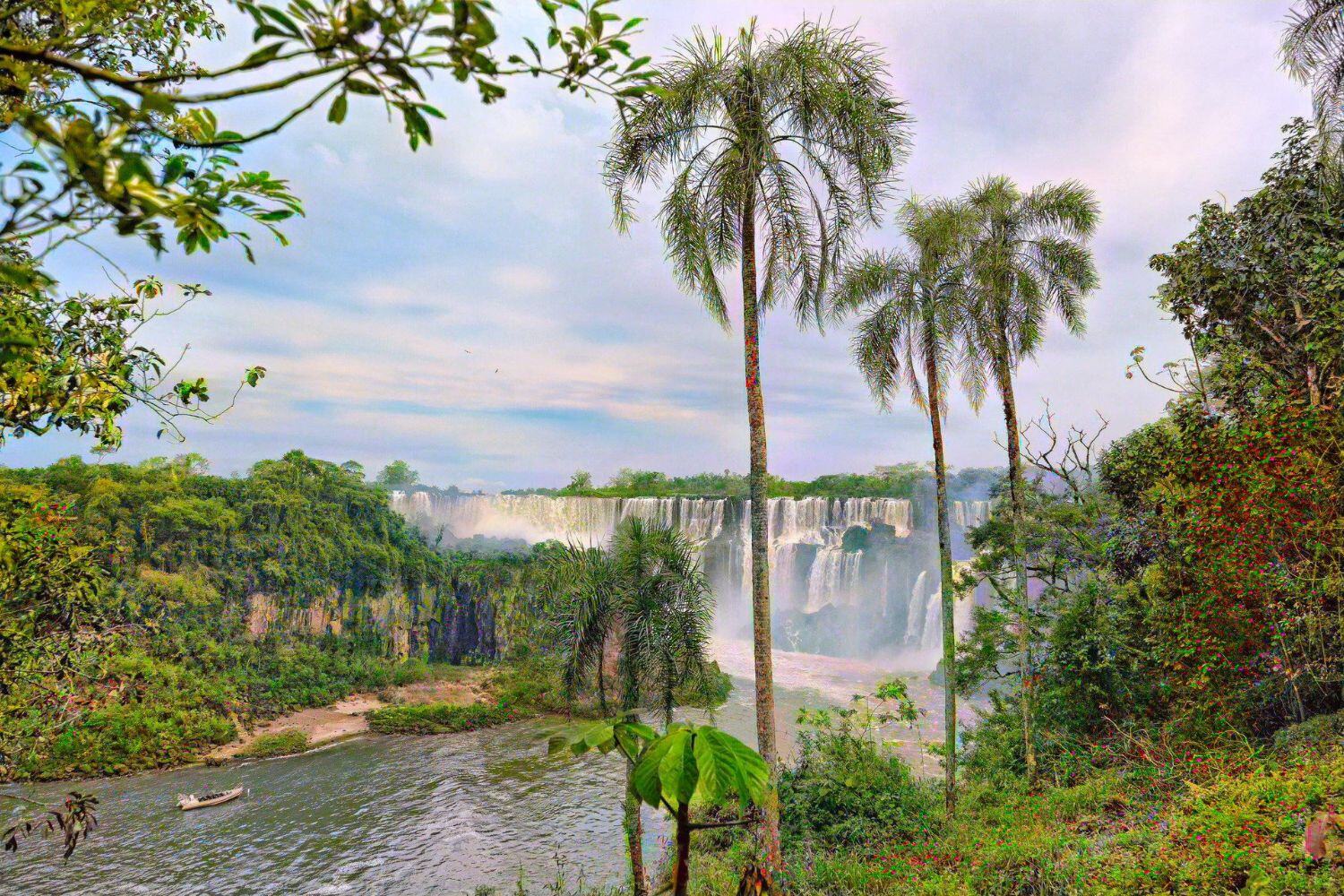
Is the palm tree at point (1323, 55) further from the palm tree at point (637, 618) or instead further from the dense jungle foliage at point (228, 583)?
the dense jungle foliage at point (228, 583)

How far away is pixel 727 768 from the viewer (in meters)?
1.26

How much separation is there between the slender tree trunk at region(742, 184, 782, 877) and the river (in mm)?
5550

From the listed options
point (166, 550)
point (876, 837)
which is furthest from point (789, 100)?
point (166, 550)

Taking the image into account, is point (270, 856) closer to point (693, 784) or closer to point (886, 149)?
point (693, 784)

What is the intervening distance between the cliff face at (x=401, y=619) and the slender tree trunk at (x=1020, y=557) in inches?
1003

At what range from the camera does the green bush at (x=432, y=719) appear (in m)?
21.5

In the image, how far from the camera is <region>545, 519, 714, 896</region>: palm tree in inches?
367

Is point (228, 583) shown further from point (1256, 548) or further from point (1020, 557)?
point (1256, 548)

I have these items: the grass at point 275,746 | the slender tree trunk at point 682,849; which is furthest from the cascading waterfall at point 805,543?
the slender tree trunk at point 682,849

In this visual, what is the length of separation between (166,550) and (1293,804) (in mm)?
31115

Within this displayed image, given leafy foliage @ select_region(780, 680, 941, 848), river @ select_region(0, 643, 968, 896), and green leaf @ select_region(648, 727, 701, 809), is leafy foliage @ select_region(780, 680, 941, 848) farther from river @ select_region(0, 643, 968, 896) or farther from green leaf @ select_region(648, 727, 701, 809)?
green leaf @ select_region(648, 727, 701, 809)

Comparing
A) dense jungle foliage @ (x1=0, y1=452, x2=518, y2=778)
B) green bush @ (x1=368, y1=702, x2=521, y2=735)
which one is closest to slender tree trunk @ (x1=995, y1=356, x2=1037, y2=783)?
dense jungle foliage @ (x1=0, y1=452, x2=518, y2=778)

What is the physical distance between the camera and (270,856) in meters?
12.0

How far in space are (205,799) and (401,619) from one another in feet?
49.1
